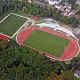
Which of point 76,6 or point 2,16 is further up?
point 76,6

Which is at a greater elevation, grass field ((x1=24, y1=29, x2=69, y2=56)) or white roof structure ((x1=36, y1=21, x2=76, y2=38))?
white roof structure ((x1=36, y1=21, x2=76, y2=38))

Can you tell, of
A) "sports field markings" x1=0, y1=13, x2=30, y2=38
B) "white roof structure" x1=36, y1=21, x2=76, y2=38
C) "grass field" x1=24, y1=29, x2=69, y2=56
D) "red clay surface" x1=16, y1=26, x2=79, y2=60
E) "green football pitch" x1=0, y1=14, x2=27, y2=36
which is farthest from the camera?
"white roof structure" x1=36, y1=21, x2=76, y2=38

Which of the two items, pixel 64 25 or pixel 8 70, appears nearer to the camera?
pixel 8 70

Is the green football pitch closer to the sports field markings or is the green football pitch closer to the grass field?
the sports field markings

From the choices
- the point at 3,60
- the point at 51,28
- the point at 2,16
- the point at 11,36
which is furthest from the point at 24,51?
the point at 2,16

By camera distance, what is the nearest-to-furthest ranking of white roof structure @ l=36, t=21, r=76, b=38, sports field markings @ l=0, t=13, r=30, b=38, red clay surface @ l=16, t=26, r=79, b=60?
red clay surface @ l=16, t=26, r=79, b=60, sports field markings @ l=0, t=13, r=30, b=38, white roof structure @ l=36, t=21, r=76, b=38

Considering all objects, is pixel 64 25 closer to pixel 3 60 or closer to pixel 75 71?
pixel 75 71

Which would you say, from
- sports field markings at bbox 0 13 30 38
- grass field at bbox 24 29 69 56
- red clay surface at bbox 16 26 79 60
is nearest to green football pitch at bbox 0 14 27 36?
sports field markings at bbox 0 13 30 38
